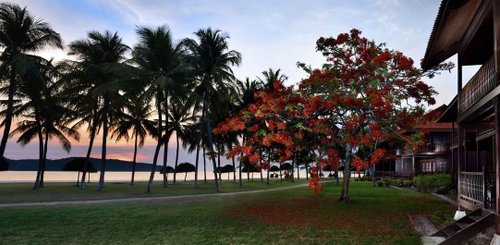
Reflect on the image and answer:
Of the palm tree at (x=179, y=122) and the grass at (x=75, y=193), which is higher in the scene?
the palm tree at (x=179, y=122)

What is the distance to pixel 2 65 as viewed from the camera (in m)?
23.6

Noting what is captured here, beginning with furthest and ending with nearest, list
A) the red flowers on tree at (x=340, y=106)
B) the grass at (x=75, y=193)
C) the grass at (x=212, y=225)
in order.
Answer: the grass at (x=75, y=193), the red flowers on tree at (x=340, y=106), the grass at (x=212, y=225)

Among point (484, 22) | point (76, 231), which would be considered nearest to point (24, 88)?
point (76, 231)

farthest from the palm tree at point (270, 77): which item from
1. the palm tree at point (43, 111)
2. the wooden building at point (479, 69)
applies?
the wooden building at point (479, 69)

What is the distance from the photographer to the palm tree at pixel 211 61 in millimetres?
29594

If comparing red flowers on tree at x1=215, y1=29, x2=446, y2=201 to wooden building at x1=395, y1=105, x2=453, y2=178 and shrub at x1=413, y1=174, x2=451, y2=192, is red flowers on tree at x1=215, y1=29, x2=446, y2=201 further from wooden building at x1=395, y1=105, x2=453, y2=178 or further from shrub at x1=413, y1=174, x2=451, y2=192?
wooden building at x1=395, y1=105, x2=453, y2=178

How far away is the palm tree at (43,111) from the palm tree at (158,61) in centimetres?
522

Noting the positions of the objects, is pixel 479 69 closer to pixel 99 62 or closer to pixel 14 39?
pixel 14 39

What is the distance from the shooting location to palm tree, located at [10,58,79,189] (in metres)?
25.3

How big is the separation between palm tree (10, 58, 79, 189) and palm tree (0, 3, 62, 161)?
3.14 feet

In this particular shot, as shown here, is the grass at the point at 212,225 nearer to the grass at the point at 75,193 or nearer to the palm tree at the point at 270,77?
the grass at the point at 75,193

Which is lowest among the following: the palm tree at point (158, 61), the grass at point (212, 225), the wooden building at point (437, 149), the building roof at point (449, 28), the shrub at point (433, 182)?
the grass at point (212, 225)

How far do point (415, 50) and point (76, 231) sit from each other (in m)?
18.2

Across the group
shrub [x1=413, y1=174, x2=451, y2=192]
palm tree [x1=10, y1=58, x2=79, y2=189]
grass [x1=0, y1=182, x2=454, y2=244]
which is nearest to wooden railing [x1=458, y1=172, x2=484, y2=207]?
grass [x1=0, y1=182, x2=454, y2=244]
